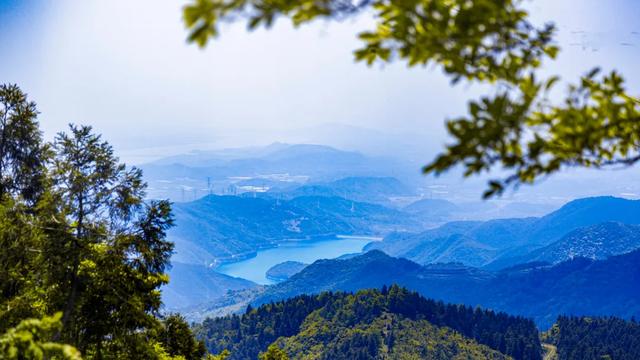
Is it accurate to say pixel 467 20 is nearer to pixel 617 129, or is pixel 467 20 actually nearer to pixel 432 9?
pixel 432 9

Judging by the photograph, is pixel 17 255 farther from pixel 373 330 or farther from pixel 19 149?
pixel 373 330

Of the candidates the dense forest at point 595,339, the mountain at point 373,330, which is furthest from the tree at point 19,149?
the dense forest at point 595,339

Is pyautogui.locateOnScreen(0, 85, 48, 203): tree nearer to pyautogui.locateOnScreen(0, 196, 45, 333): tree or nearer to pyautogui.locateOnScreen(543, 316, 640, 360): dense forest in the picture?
pyautogui.locateOnScreen(0, 196, 45, 333): tree

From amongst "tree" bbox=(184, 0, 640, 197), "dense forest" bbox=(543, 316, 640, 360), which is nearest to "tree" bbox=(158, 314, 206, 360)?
"tree" bbox=(184, 0, 640, 197)

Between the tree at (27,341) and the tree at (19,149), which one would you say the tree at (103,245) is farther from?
the tree at (27,341)

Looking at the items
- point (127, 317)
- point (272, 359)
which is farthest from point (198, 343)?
point (127, 317)
